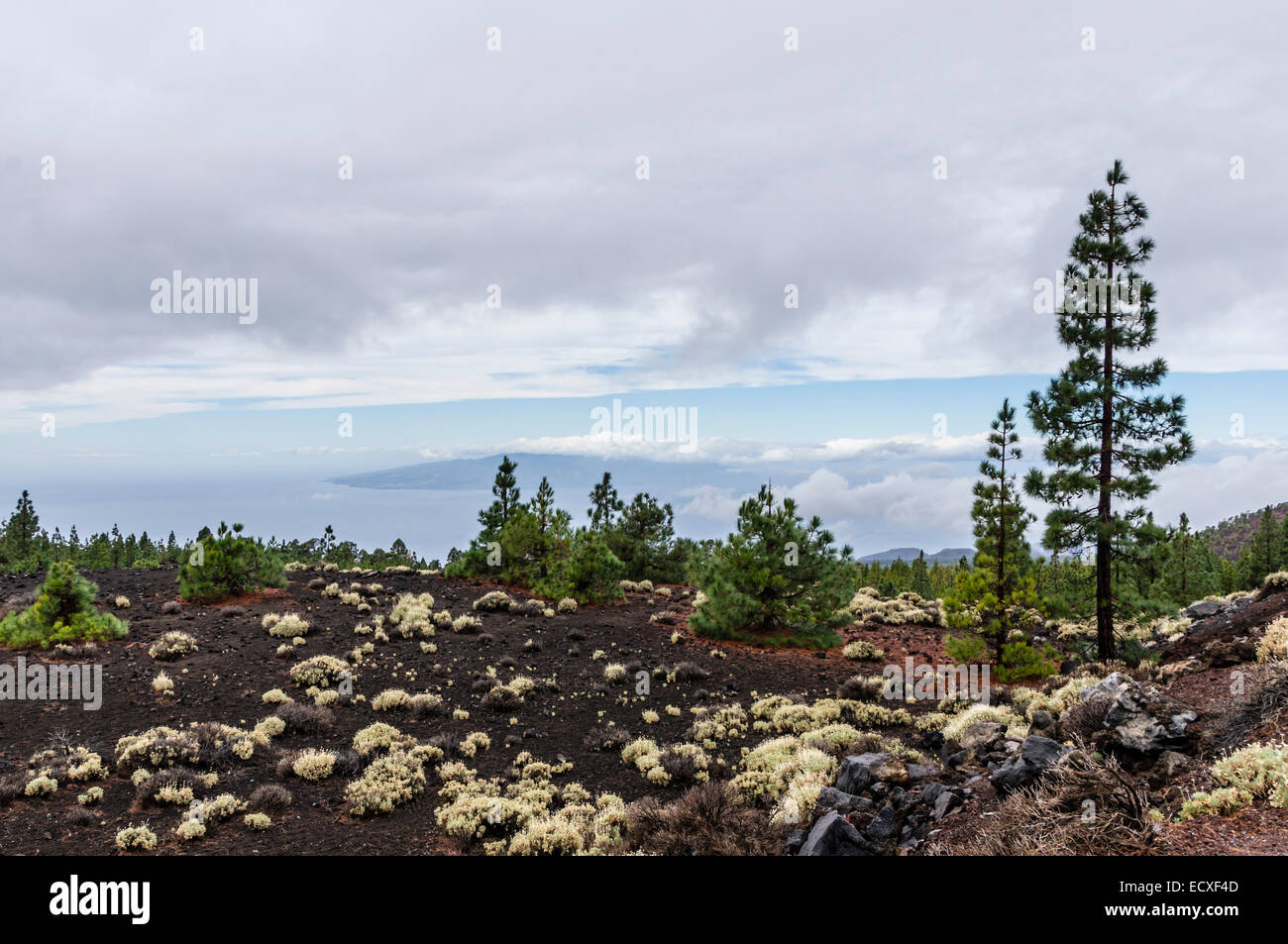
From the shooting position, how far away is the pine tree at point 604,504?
36969 millimetres

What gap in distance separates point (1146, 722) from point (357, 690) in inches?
655

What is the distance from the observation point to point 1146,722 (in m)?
7.77

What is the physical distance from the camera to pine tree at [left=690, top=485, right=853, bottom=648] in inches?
874

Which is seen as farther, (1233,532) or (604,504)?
(1233,532)

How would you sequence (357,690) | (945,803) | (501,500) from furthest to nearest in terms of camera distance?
(501,500), (357,690), (945,803)

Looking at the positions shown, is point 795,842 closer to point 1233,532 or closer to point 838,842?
point 838,842

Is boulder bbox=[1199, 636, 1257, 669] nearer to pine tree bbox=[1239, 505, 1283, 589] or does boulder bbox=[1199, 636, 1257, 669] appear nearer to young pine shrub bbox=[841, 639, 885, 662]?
young pine shrub bbox=[841, 639, 885, 662]

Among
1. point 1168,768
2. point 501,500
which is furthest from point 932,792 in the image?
point 501,500

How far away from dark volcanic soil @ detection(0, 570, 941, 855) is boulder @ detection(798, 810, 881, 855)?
440cm

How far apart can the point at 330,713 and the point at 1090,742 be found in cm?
1478

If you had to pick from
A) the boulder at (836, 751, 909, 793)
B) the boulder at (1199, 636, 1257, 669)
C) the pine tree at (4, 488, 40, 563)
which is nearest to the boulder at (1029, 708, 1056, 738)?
the boulder at (836, 751, 909, 793)

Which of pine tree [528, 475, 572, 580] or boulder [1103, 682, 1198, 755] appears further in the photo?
pine tree [528, 475, 572, 580]
